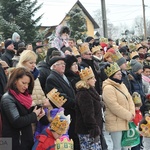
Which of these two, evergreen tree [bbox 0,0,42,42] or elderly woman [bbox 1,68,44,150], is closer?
elderly woman [bbox 1,68,44,150]

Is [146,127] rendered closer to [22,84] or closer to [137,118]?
[137,118]

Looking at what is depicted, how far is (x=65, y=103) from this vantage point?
213 inches

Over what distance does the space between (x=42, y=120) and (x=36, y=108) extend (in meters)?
0.51

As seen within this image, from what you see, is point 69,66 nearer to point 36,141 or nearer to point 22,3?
point 36,141

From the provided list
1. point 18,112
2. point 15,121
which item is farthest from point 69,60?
point 15,121

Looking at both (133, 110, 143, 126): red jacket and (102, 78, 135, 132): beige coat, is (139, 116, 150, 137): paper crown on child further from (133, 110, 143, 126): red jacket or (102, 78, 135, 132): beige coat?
(133, 110, 143, 126): red jacket

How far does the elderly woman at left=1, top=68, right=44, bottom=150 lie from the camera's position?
399 cm

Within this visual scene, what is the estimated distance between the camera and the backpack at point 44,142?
4.36 meters

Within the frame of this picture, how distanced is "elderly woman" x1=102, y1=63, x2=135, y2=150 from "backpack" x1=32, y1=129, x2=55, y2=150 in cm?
159

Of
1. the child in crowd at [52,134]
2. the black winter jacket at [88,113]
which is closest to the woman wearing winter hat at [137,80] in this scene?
the black winter jacket at [88,113]

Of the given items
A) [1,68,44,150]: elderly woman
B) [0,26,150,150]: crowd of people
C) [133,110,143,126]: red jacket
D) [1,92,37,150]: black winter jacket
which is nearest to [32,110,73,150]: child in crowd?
[0,26,150,150]: crowd of people

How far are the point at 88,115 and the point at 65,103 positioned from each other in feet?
1.56

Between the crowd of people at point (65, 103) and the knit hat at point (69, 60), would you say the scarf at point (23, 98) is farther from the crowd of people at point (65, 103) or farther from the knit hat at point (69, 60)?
the knit hat at point (69, 60)

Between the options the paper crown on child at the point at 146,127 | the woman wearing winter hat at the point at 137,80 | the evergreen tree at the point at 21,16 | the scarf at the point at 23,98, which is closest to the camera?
the scarf at the point at 23,98
